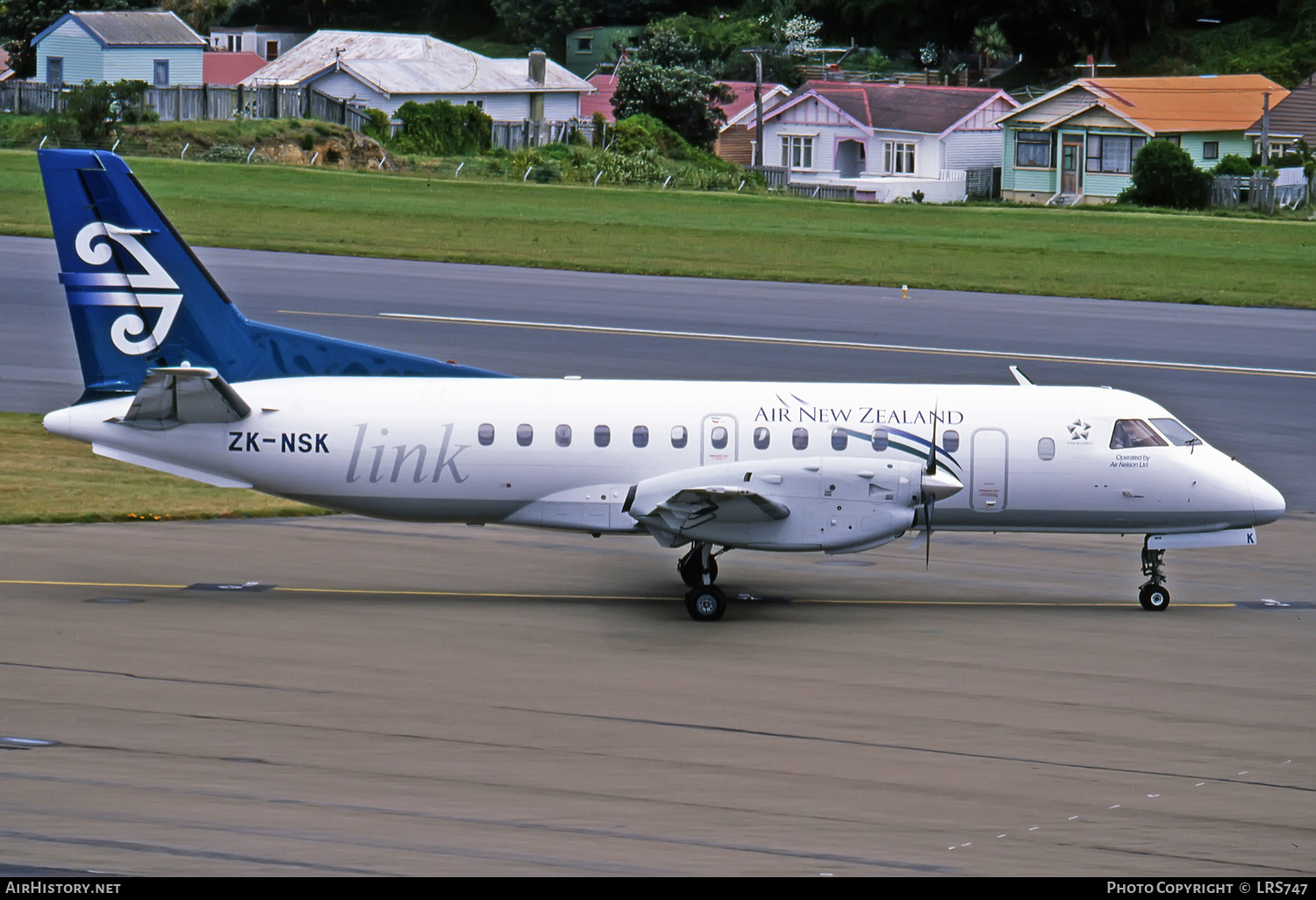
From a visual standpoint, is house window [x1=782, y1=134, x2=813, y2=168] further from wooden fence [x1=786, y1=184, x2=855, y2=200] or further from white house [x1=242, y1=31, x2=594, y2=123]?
white house [x1=242, y1=31, x2=594, y2=123]

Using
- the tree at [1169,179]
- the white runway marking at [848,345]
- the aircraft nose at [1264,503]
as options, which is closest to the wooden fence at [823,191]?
the tree at [1169,179]

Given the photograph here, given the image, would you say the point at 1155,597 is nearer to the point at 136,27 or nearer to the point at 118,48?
the point at 118,48

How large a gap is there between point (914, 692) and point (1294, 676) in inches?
186

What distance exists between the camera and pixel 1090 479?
2220cm

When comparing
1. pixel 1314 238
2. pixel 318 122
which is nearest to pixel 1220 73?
pixel 1314 238

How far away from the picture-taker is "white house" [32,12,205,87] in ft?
386

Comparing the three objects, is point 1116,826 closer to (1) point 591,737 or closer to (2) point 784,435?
(1) point 591,737

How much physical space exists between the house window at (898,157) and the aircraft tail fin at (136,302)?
304 feet

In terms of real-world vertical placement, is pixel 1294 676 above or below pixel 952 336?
below

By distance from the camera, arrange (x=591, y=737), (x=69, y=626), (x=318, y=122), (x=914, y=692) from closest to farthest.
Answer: (x=591, y=737), (x=914, y=692), (x=69, y=626), (x=318, y=122)

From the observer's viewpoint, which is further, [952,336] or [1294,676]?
[952,336]

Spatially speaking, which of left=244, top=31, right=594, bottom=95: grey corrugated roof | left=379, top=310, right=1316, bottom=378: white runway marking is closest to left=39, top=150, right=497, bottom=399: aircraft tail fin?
left=379, top=310, right=1316, bottom=378: white runway marking

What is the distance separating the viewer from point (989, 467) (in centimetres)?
2208

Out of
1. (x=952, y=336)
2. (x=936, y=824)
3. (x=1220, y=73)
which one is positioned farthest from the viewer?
(x=1220, y=73)
